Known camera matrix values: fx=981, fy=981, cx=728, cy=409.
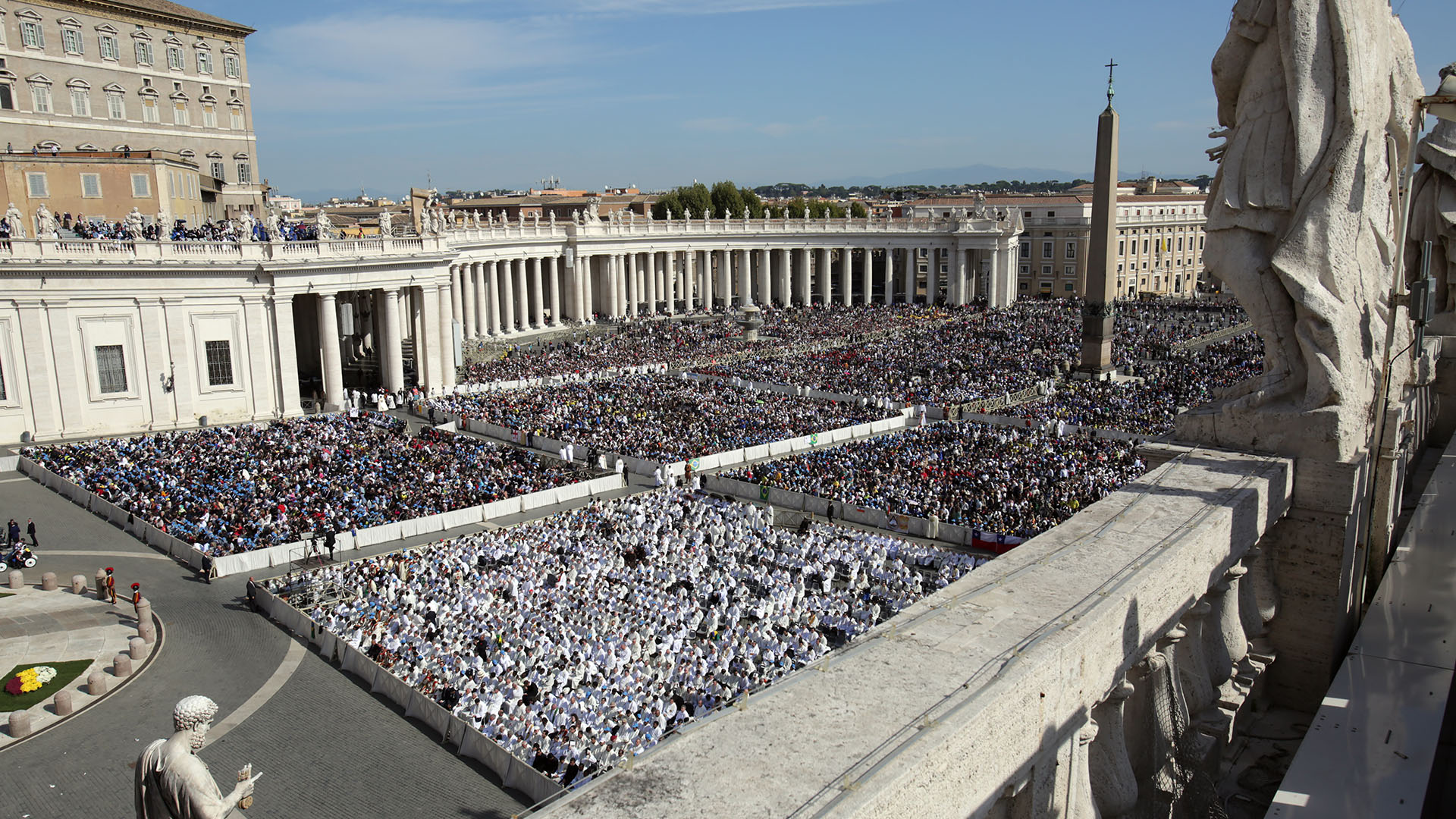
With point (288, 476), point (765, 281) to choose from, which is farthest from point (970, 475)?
point (765, 281)

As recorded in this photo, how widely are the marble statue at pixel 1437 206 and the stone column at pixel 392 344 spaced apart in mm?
41316

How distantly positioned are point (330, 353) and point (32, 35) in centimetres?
2187

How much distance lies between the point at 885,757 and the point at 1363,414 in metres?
7.66

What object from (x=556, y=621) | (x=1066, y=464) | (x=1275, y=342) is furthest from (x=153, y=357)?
(x=1275, y=342)

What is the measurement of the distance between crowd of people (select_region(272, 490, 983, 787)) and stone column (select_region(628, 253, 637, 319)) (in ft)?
165

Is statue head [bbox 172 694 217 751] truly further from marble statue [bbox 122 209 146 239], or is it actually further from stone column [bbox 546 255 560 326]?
stone column [bbox 546 255 560 326]

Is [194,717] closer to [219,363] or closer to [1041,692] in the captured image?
[1041,692]

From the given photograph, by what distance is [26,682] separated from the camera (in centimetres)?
1775

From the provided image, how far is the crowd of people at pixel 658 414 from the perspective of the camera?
35.8 metres

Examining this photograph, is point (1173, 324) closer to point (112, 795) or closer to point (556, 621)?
point (556, 621)

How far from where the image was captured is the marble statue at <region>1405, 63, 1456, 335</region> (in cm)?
1653

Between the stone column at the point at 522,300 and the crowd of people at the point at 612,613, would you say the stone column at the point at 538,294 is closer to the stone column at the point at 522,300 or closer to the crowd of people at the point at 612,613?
the stone column at the point at 522,300

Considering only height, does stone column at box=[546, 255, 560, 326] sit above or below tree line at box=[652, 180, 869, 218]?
below

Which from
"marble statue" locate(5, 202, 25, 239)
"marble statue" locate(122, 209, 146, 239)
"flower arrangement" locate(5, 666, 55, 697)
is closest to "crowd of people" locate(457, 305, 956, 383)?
"marble statue" locate(122, 209, 146, 239)
